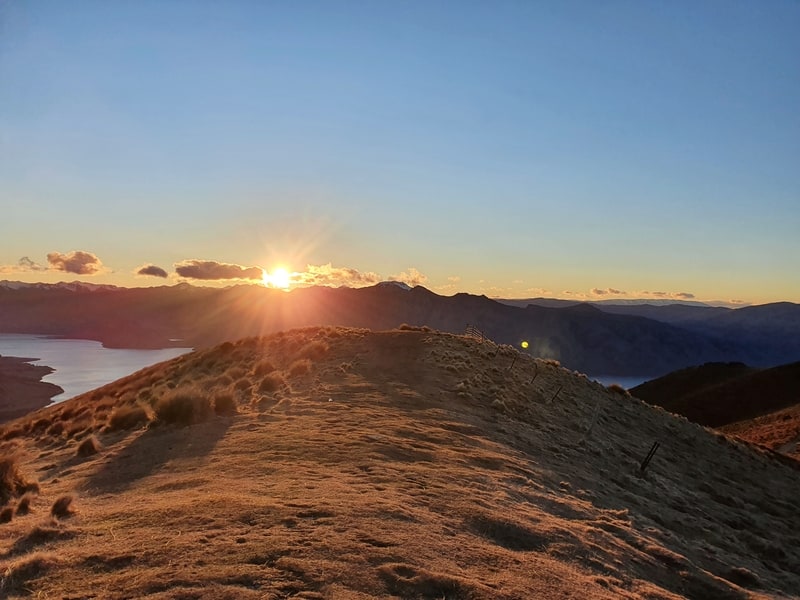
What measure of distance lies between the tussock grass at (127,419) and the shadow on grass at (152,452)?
1353mm

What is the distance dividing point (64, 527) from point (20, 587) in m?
2.03

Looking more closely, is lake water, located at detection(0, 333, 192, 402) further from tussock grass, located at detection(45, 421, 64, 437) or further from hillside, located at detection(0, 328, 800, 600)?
hillside, located at detection(0, 328, 800, 600)

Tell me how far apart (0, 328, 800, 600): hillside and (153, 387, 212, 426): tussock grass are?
2.2 inches

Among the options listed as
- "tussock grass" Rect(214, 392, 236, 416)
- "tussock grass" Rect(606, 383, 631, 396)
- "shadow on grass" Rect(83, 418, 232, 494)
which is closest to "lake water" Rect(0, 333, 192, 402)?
"tussock grass" Rect(214, 392, 236, 416)

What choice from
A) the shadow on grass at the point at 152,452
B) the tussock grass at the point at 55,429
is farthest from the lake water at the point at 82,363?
the shadow on grass at the point at 152,452

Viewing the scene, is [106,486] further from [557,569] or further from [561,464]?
[561,464]

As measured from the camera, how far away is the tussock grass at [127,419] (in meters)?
15.1

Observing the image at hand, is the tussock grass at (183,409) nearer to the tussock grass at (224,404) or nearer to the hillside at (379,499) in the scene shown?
the hillside at (379,499)

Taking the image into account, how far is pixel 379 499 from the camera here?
307 inches

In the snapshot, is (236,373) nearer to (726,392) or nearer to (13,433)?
(13,433)

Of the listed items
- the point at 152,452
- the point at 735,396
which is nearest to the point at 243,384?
the point at 152,452

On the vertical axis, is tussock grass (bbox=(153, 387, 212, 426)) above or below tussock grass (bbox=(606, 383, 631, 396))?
above

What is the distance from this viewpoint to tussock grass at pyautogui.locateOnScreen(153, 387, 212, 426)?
46.3 ft

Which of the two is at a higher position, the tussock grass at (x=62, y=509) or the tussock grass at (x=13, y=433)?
the tussock grass at (x=62, y=509)
